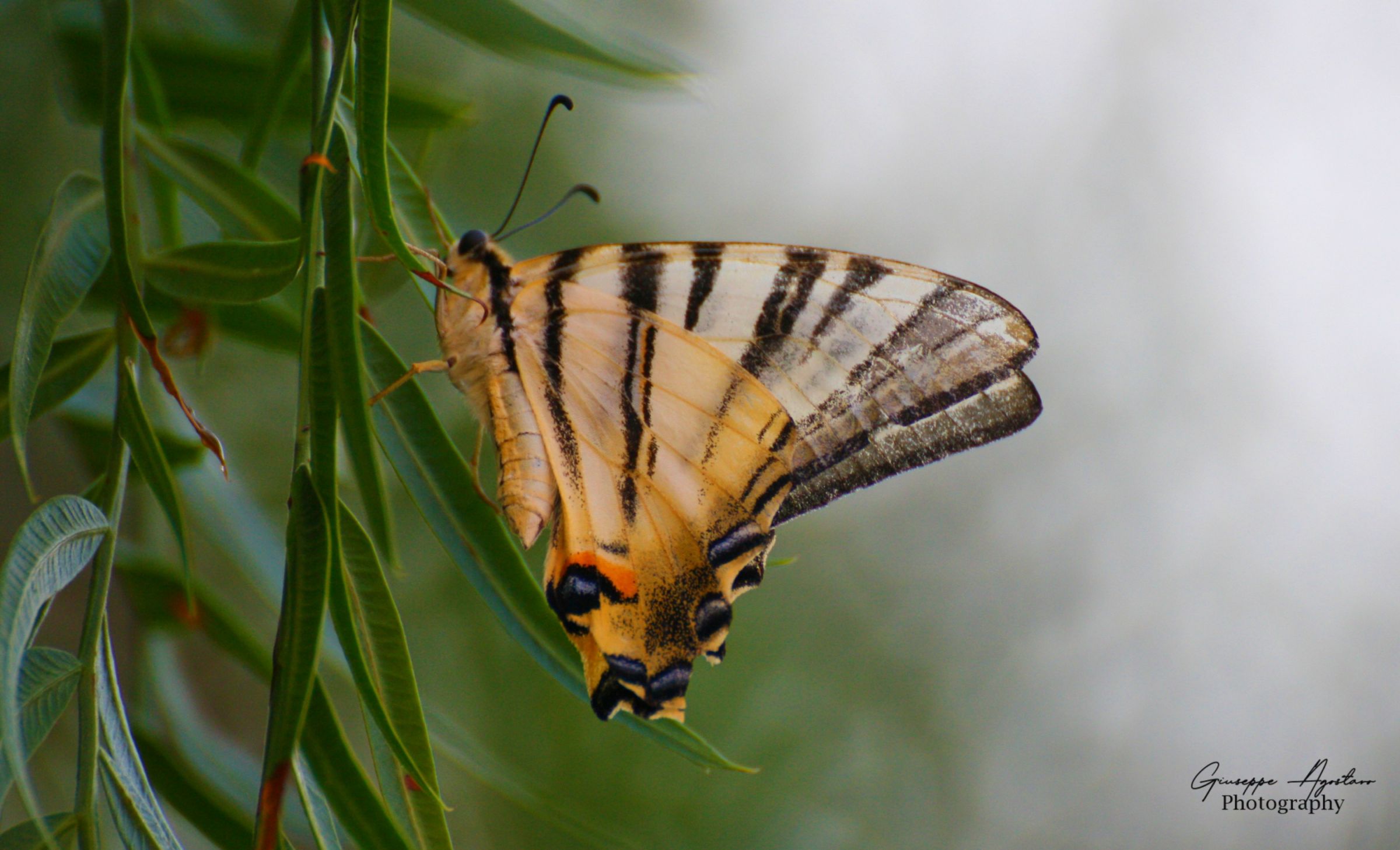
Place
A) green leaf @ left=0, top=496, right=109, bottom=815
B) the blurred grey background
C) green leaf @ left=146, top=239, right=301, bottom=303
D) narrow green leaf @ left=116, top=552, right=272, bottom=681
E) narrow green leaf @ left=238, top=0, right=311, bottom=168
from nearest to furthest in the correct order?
green leaf @ left=0, top=496, right=109, bottom=815, green leaf @ left=146, top=239, right=301, bottom=303, narrow green leaf @ left=238, top=0, right=311, bottom=168, narrow green leaf @ left=116, top=552, right=272, bottom=681, the blurred grey background

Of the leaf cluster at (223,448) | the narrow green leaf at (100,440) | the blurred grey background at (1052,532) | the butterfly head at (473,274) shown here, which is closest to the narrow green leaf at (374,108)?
the leaf cluster at (223,448)

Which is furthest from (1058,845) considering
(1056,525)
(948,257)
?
(948,257)

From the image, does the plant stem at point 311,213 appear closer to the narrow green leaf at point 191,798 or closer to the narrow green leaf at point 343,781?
the narrow green leaf at point 343,781

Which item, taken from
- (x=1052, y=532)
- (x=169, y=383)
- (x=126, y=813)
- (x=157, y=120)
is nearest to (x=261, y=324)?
(x=157, y=120)

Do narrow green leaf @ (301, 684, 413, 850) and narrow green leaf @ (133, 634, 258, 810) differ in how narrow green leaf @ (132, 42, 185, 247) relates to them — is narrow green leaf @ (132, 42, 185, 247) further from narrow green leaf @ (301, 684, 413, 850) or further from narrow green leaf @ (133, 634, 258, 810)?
narrow green leaf @ (301, 684, 413, 850)

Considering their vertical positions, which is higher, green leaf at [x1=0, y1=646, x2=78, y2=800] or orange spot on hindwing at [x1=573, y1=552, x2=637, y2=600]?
green leaf at [x1=0, y1=646, x2=78, y2=800]

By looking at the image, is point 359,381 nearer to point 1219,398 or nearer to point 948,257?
point 948,257

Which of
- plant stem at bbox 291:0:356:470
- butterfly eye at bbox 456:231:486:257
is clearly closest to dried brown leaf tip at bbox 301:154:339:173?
plant stem at bbox 291:0:356:470
